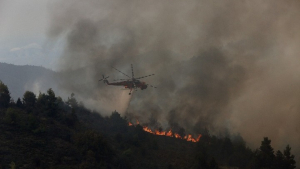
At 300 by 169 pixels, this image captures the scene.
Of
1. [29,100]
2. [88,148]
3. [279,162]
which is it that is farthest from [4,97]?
[279,162]

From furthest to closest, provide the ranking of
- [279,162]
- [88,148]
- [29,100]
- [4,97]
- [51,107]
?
[29,100]
[51,107]
[4,97]
[279,162]
[88,148]

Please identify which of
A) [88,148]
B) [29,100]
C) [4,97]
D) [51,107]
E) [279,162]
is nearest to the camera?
[88,148]

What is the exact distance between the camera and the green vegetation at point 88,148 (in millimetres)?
46656

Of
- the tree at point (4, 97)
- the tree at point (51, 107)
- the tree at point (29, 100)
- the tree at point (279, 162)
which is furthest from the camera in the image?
the tree at point (29, 100)

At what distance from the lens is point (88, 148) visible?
53.0 metres

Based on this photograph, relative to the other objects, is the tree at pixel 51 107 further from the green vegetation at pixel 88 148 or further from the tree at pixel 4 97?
the tree at pixel 4 97

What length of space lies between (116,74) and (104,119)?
44588 mm

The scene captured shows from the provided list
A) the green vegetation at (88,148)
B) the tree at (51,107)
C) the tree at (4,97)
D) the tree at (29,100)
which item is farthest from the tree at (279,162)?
the tree at (4,97)

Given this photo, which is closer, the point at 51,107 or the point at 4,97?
the point at 4,97

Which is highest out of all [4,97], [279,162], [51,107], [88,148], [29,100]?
[29,100]

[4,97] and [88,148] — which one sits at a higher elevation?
[4,97]

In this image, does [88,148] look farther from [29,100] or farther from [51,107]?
[29,100]

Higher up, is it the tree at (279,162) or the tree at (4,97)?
the tree at (4,97)

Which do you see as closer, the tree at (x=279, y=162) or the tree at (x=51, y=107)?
the tree at (x=279, y=162)
